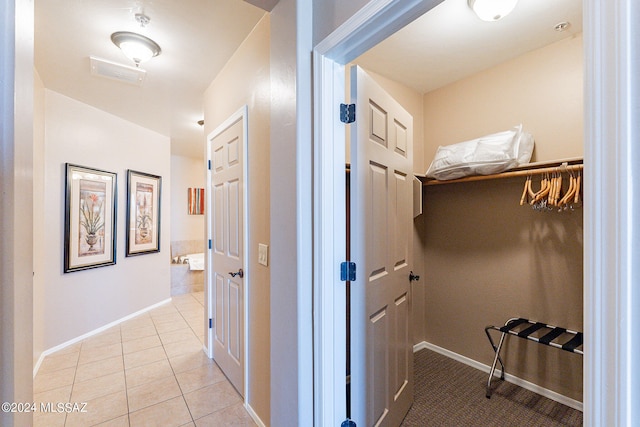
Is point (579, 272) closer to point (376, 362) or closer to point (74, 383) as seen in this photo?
point (376, 362)

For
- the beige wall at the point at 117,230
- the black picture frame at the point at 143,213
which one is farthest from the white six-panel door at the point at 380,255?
the black picture frame at the point at 143,213

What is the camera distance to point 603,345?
21.5 inches

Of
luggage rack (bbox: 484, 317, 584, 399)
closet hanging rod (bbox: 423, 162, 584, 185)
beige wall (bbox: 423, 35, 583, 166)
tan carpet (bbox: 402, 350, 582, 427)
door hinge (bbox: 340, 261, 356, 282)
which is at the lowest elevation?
tan carpet (bbox: 402, 350, 582, 427)

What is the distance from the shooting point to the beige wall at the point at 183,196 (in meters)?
5.83

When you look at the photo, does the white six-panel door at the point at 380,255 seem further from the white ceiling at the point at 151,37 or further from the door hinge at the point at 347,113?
the white ceiling at the point at 151,37

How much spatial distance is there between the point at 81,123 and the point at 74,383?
2634mm

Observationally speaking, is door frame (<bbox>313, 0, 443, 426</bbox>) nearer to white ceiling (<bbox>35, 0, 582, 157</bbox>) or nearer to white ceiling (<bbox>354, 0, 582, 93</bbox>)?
white ceiling (<bbox>35, 0, 582, 157</bbox>)

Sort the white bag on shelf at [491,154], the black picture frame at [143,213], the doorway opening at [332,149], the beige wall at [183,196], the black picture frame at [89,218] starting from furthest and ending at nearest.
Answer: the beige wall at [183,196] → the black picture frame at [143,213] → the black picture frame at [89,218] → the white bag on shelf at [491,154] → the doorway opening at [332,149]

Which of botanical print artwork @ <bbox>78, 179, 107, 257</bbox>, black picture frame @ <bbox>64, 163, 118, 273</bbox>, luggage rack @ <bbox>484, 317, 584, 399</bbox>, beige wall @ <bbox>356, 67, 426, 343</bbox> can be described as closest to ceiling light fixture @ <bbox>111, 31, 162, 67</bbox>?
black picture frame @ <bbox>64, 163, 118, 273</bbox>

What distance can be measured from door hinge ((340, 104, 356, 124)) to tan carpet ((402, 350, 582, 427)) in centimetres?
192

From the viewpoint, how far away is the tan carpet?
6.22 feet

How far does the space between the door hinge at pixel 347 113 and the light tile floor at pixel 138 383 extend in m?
2.02

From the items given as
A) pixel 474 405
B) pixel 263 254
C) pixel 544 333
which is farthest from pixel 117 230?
pixel 544 333

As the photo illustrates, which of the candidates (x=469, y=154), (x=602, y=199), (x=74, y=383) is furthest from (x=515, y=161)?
(x=74, y=383)
